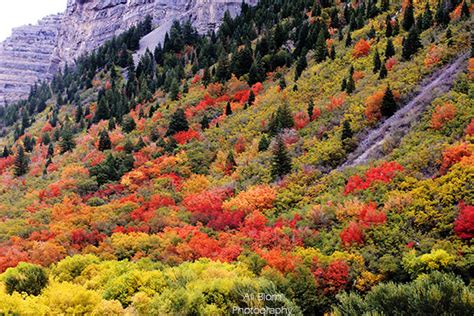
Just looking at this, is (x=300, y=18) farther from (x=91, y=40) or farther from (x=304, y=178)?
(x=91, y=40)

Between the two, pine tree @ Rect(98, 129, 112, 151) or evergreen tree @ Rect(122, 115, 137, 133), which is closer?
A: pine tree @ Rect(98, 129, 112, 151)

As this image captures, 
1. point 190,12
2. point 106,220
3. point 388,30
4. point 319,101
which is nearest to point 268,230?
point 106,220

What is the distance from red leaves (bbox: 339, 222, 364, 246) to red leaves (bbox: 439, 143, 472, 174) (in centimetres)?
757

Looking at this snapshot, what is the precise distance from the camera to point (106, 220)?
1743 inches

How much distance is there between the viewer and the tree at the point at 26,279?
94.6ft

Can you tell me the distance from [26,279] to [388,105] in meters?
35.0

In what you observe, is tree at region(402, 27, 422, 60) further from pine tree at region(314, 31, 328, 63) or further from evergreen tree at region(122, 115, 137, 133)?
evergreen tree at region(122, 115, 137, 133)

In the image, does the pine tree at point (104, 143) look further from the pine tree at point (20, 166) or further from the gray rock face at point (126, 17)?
the gray rock face at point (126, 17)

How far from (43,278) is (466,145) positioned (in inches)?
1180

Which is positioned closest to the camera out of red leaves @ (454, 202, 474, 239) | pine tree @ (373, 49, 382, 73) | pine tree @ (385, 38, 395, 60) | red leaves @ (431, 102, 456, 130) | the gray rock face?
red leaves @ (454, 202, 474, 239)

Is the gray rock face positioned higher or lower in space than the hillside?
higher

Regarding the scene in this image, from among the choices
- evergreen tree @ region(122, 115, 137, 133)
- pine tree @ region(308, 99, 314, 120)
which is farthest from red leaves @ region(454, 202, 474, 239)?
evergreen tree @ region(122, 115, 137, 133)

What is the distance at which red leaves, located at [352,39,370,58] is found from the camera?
61.8 metres

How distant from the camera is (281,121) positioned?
54469 millimetres
